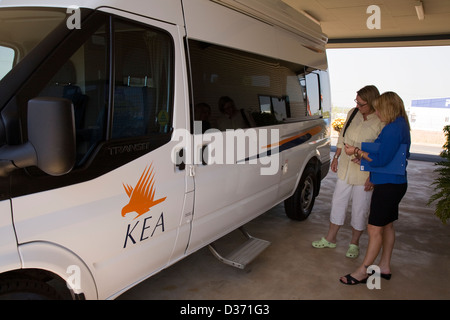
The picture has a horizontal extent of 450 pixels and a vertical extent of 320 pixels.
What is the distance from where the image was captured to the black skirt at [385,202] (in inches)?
125

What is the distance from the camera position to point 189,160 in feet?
8.50

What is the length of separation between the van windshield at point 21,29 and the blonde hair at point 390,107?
2543 millimetres

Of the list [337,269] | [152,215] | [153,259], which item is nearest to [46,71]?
[152,215]

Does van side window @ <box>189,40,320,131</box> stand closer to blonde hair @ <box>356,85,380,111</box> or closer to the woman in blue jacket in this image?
blonde hair @ <box>356,85,380,111</box>

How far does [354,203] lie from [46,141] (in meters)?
3.20

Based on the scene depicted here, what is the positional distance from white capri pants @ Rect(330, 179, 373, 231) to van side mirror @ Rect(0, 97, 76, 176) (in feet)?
9.93

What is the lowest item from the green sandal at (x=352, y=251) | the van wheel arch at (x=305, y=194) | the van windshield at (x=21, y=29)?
the green sandal at (x=352, y=251)

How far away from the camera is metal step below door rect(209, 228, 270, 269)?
3314 millimetres

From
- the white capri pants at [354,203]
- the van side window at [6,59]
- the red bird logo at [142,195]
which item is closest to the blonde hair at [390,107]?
the white capri pants at [354,203]

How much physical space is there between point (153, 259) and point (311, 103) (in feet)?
10.8

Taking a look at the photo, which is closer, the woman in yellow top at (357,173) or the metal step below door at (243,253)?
the metal step below door at (243,253)

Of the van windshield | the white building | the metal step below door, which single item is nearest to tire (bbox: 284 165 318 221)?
the metal step below door

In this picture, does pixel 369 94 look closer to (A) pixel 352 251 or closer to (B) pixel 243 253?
(A) pixel 352 251

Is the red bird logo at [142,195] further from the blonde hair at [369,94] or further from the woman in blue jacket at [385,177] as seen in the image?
the blonde hair at [369,94]
